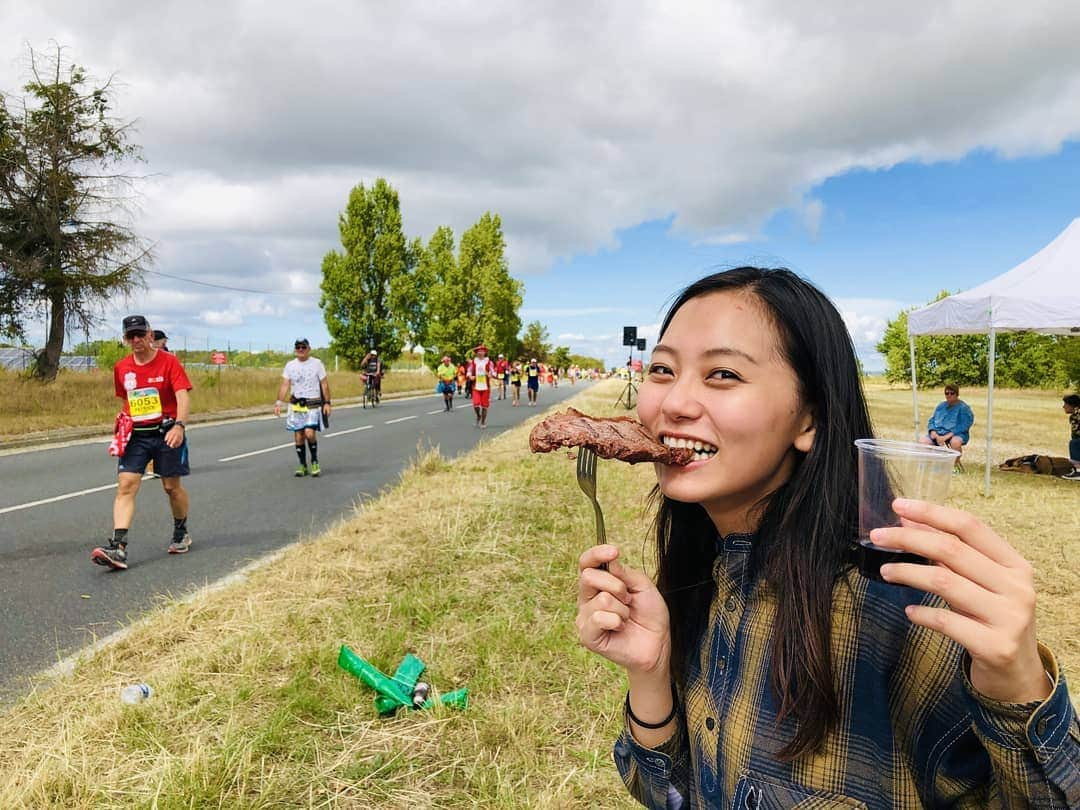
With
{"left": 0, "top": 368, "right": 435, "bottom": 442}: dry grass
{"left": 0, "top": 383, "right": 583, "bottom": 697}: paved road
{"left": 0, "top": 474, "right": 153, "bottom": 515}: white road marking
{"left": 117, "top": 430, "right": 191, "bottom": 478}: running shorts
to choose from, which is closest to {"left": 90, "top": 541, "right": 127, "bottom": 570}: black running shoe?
{"left": 0, "top": 383, "right": 583, "bottom": 697}: paved road

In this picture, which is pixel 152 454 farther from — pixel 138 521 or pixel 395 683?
pixel 395 683

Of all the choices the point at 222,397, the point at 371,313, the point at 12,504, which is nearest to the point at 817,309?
the point at 12,504

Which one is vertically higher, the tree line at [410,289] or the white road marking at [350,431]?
the tree line at [410,289]

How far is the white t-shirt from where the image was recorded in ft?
36.2

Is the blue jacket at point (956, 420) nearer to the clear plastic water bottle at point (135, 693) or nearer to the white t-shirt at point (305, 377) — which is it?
the white t-shirt at point (305, 377)

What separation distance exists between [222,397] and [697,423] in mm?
26846

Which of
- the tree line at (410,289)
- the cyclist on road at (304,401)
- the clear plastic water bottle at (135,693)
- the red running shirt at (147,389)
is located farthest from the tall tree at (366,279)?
the clear plastic water bottle at (135,693)

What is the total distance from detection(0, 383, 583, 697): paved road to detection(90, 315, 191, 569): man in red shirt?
1.84 ft

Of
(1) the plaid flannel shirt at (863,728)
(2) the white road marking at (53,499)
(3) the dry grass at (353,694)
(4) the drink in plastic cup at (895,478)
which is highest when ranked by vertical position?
(4) the drink in plastic cup at (895,478)

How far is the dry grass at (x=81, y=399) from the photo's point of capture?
17.0 meters

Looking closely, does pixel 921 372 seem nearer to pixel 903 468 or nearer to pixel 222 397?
pixel 222 397

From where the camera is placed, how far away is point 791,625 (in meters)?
1.32

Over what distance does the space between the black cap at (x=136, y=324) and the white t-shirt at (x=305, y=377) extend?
4454 millimetres

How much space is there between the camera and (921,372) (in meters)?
61.4
